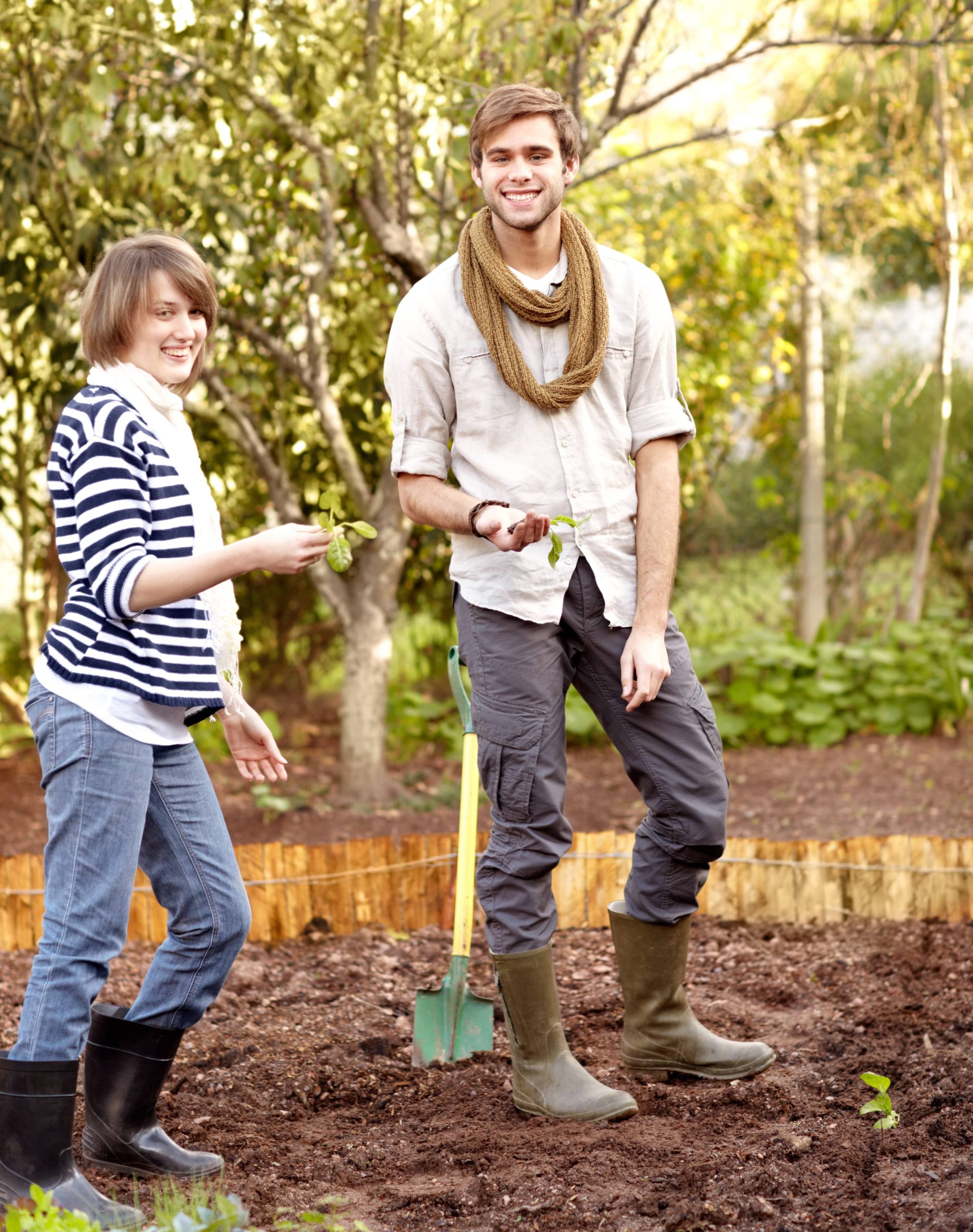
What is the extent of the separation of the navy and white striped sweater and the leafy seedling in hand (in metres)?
0.22

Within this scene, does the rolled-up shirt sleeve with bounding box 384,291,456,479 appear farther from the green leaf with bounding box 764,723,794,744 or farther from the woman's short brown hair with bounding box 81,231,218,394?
the green leaf with bounding box 764,723,794,744

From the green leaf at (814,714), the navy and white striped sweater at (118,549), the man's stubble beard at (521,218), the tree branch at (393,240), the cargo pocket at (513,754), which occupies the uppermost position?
the tree branch at (393,240)

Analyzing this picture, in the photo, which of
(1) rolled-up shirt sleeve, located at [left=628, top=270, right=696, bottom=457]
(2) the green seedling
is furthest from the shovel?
(2) the green seedling

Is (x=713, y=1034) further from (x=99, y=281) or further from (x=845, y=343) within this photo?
(x=845, y=343)

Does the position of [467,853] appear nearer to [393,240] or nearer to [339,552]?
[339,552]

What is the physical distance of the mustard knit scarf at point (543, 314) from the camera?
2348mm

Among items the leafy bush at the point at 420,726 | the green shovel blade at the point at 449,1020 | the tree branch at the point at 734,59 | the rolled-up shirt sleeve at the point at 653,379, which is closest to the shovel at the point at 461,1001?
the green shovel blade at the point at 449,1020

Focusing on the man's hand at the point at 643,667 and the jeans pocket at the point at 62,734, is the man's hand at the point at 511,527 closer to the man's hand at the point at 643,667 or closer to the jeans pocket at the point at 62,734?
the man's hand at the point at 643,667

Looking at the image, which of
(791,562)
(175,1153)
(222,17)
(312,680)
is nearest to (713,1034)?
(175,1153)

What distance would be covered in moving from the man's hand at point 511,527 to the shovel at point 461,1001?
1.98 feet

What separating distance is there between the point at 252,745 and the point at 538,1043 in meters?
0.81

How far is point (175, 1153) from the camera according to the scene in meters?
2.20

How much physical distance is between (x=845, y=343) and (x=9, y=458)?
185 inches

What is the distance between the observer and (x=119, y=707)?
1966 mm
